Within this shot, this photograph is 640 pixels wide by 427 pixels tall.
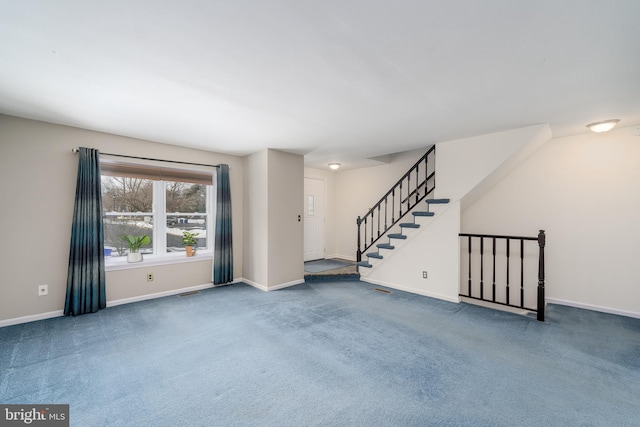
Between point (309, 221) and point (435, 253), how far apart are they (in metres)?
3.51

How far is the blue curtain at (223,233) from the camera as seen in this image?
486cm

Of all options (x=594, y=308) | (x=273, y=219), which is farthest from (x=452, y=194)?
(x=273, y=219)

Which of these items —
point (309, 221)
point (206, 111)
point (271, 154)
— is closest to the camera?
point (206, 111)

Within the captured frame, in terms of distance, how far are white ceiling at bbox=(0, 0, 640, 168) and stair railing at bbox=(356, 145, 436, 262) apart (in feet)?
5.93

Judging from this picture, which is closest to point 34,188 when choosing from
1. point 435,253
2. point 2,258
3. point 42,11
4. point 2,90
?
point 2,258

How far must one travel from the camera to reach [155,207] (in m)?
4.44

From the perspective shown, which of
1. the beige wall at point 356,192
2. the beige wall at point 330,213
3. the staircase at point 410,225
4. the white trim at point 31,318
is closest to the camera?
the white trim at point 31,318

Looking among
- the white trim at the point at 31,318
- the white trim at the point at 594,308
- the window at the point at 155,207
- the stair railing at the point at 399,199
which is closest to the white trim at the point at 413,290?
the stair railing at the point at 399,199

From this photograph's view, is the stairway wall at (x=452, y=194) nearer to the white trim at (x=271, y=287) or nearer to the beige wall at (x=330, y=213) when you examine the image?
the white trim at (x=271, y=287)

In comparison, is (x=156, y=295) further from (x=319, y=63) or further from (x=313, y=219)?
(x=319, y=63)

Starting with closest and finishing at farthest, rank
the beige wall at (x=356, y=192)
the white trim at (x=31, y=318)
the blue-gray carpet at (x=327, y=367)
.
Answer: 1. the blue-gray carpet at (x=327, y=367)
2. the white trim at (x=31, y=318)
3. the beige wall at (x=356, y=192)

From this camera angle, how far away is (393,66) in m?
2.10

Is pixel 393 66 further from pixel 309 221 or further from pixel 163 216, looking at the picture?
pixel 309 221

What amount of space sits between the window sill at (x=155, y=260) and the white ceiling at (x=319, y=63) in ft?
6.39
